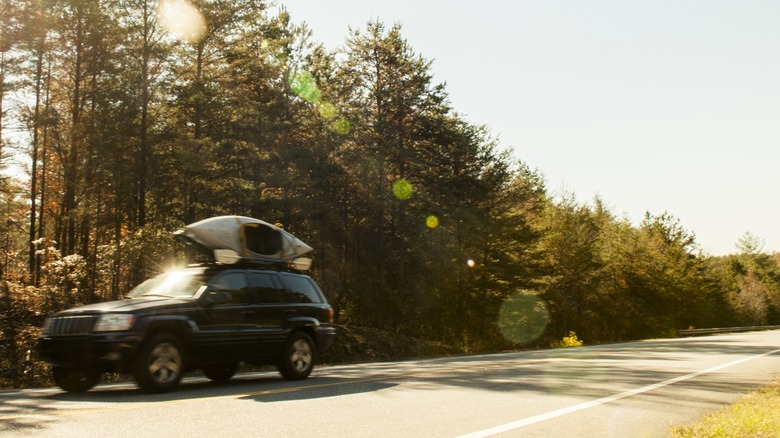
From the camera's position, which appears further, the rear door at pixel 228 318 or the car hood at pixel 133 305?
the rear door at pixel 228 318

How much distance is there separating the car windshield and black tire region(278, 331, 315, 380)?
1959mm

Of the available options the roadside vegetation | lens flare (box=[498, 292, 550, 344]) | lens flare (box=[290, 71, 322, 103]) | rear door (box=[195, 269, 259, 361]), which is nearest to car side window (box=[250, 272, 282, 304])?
rear door (box=[195, 269, 259, 361])

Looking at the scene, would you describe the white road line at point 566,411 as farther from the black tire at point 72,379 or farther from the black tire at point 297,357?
the black tire at point 72,379

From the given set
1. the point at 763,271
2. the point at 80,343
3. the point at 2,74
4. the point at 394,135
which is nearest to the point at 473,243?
the point at 394,135

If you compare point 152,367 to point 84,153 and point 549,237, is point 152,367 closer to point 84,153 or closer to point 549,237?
point 84,153

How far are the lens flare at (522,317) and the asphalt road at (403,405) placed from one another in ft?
110

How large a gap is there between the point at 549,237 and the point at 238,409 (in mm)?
45177

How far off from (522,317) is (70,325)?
133ft

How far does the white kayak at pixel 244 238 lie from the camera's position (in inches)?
456

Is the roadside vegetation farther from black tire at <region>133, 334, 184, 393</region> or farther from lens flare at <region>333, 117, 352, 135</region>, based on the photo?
lens flare at <region>333, 117, 352, 135</region>

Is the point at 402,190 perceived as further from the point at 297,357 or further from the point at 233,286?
the point at 233,286

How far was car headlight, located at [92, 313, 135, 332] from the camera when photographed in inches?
376

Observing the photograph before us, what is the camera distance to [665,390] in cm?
1025

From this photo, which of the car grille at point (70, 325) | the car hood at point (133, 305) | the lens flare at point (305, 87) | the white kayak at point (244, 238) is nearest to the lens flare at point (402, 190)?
the lens flare at point (305, 87)
